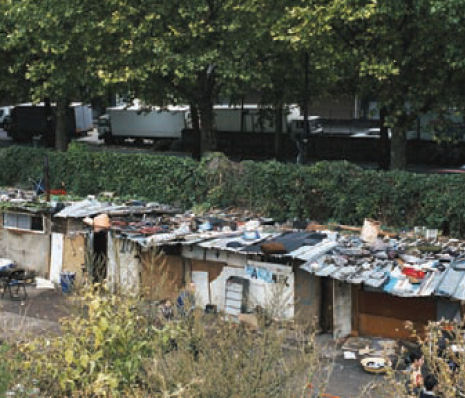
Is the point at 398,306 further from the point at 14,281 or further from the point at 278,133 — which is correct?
the point at 278,133

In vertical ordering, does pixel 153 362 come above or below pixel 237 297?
above

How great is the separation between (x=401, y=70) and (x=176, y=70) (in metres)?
7.93

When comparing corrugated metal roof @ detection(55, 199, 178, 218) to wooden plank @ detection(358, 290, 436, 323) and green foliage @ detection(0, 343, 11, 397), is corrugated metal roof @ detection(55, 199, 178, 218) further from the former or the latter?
green foliage @ detection(0, 343, 11, 397)

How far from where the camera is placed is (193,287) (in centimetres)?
1939

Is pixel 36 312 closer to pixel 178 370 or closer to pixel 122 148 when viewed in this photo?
pixel 178 370

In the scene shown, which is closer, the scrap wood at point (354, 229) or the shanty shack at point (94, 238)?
the scrap wood at point (354, 229)

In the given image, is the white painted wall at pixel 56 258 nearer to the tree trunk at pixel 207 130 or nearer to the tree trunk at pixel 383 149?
the tree trunk at pixel 207 130

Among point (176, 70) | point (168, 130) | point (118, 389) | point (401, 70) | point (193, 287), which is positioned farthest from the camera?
point (168, 130)

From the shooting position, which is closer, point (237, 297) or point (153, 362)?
point (153, 362)

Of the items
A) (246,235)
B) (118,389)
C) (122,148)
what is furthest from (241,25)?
(122,148)

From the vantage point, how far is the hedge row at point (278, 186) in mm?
20469

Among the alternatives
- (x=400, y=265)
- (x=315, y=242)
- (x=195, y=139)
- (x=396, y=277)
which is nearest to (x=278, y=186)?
(x=315, y=242)

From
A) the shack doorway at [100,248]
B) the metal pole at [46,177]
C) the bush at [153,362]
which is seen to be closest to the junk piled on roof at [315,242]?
the shack doorway at [100,248]

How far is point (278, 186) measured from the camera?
2280cm
